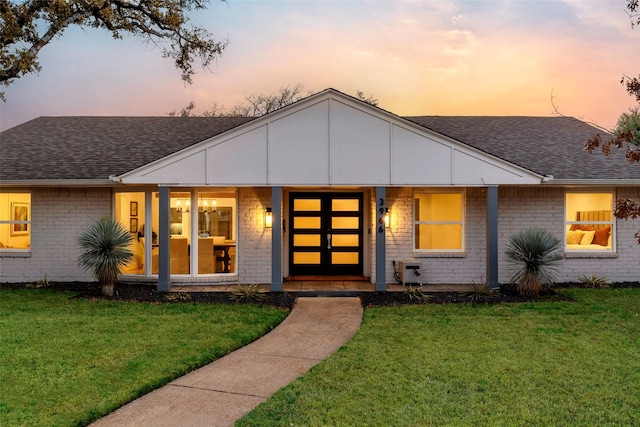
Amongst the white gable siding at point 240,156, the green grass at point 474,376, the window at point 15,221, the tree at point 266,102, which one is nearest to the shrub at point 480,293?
the green grass at point 474,376

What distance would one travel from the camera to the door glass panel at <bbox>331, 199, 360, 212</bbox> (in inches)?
512

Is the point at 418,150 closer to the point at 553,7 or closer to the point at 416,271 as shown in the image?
the point at 416,271

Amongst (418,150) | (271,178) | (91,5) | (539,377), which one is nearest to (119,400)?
(539,377)

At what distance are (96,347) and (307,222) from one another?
7591 mm

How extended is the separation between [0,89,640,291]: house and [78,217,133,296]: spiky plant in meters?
0.93

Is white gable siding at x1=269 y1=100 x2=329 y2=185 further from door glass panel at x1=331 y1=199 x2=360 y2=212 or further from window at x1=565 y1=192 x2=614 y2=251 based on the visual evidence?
window at x1=565 y1=192 x2=614 y2=251

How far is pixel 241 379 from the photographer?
516 centimetres

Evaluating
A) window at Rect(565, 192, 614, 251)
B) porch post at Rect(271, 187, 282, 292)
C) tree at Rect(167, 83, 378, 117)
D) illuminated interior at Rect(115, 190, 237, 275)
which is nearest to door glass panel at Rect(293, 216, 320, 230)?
illuminated interior at Rect(115, 190, 237, 275)

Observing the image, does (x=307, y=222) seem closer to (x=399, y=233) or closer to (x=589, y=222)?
(x=399, y=233)

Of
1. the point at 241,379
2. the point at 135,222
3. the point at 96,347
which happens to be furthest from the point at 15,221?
the point at 241,379

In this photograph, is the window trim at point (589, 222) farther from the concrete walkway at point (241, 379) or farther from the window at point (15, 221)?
the window at point (15, 221)

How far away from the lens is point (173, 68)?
48.6ft

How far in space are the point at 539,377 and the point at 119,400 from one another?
458cm

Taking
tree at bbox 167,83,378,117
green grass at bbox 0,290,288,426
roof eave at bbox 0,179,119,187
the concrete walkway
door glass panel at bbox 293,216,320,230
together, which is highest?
tree at bbox 167,83,378,117
